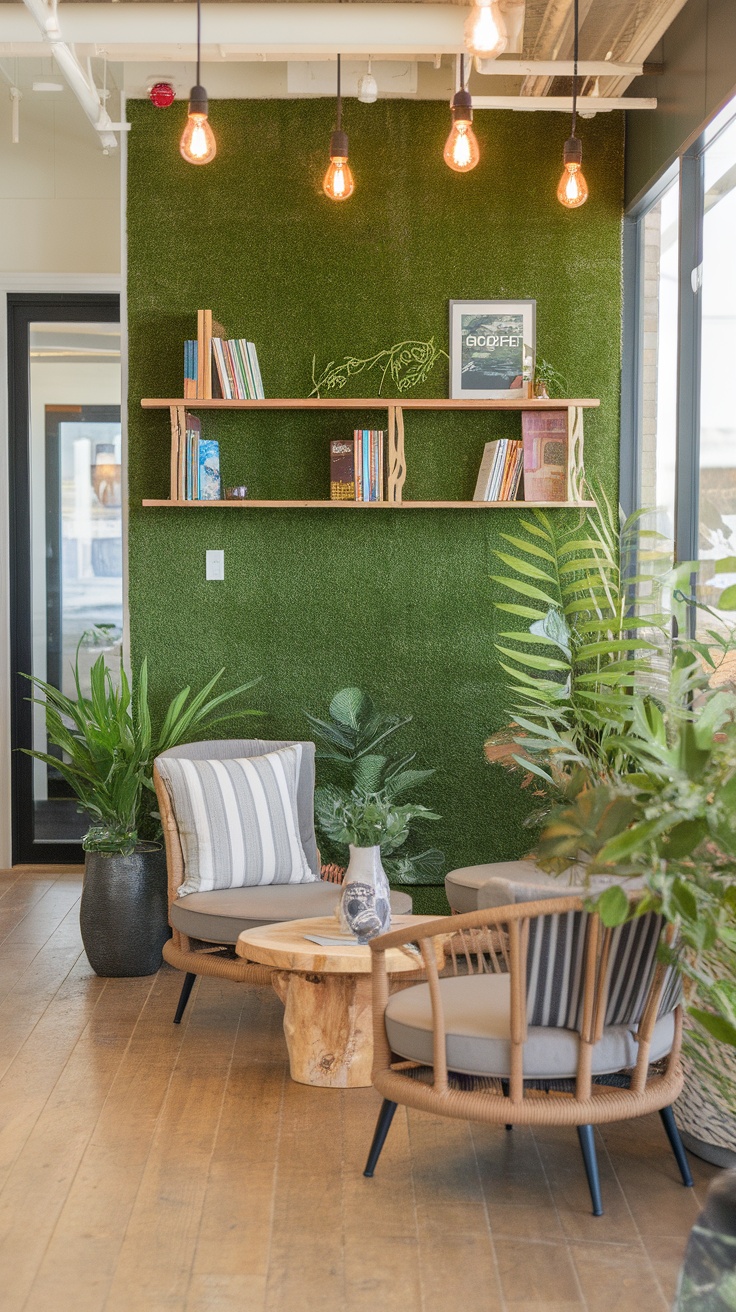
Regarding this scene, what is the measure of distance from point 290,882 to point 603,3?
3.18 m

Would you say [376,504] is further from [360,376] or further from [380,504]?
[360,376]

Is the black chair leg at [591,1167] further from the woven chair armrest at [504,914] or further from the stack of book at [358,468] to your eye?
the stack of book at [358,468]

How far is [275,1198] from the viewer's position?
292cm

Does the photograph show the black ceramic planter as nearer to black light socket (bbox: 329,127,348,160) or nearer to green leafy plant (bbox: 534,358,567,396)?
green leafy plant (bbox: 534,358,567,396)

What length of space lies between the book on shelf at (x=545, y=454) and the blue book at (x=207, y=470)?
125cm

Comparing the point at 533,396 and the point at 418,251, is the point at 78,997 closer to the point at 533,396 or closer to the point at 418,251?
the point at 533,396

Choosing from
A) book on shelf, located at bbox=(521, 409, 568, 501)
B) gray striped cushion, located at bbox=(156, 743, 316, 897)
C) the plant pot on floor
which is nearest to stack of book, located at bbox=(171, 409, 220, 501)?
gray striped cushion, located at bbox=(156, 743, 316, 897)

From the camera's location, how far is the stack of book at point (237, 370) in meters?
4.98

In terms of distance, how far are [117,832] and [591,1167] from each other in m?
2.45

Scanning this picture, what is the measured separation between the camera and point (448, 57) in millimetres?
5098

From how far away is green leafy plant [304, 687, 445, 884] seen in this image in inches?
187

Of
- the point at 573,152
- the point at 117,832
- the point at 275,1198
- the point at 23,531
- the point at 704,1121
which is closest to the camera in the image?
the point at 275,1198

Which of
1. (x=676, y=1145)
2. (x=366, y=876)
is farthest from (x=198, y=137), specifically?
(x=676, y=1145)

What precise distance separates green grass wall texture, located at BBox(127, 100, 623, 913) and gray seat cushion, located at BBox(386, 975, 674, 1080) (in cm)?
232
